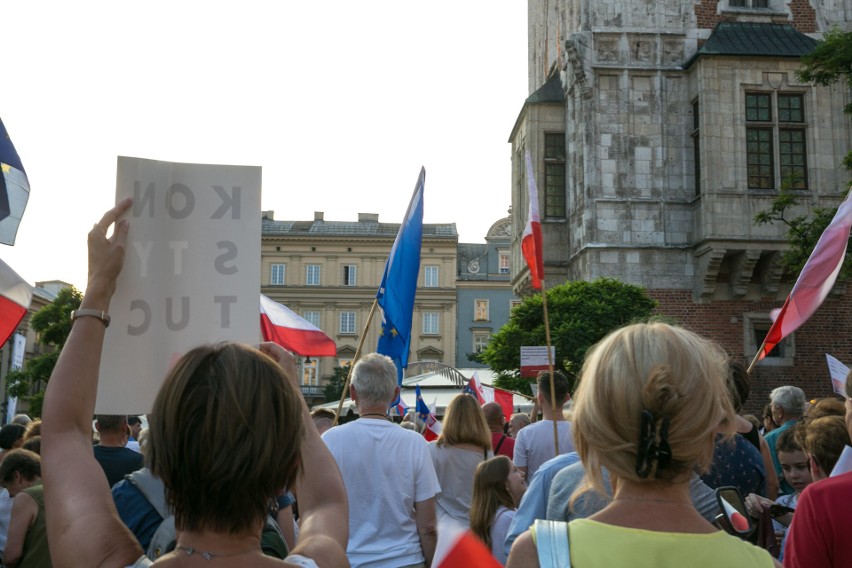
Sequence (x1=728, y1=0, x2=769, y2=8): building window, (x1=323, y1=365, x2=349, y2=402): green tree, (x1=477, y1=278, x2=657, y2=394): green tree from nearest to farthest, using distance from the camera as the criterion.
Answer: (x1=477, y1=278, x2=657, y2=394): green tree, (x1=728, y1=0, x2=769, y2=8): building window, (x1=323, y1=365, x2=349, y2=402): green tree

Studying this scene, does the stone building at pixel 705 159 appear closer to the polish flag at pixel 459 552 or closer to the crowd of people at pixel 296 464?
the crowd of people at pixel 296 464

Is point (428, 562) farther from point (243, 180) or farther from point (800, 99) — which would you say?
point (800, 99)

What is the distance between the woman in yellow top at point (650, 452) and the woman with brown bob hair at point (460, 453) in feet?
14.5

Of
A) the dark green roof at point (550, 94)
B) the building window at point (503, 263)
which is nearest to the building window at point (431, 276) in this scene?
the building window at point (503, 263)

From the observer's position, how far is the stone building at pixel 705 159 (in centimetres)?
2556

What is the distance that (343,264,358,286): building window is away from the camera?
74.7m

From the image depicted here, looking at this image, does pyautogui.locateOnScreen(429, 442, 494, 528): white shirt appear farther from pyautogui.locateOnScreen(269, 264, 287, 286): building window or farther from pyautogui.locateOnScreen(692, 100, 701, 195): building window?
pyautogui.locateOnScreen(269, 264, 287, 286): building window

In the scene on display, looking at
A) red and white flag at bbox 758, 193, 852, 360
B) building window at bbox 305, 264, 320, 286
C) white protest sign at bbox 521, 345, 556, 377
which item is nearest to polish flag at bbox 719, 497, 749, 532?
red and white flag at bbox 758, 193, 852, 360

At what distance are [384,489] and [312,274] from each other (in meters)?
70.4

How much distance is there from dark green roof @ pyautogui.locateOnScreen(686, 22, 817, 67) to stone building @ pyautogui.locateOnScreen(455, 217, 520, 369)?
47.3m

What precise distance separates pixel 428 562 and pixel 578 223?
2292 centimetres

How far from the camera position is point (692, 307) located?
86.5ft

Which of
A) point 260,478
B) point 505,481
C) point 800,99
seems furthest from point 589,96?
point 260,478

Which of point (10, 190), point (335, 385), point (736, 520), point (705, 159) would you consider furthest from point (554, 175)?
Result: point (335, 385)
